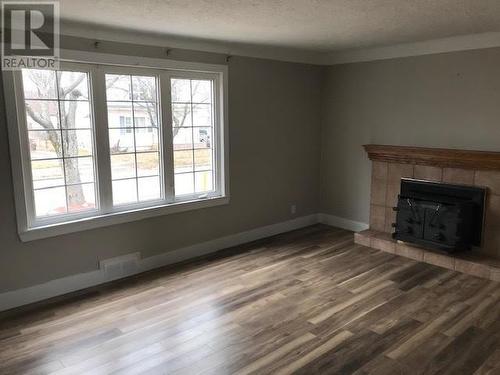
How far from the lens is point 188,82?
4.18 meters

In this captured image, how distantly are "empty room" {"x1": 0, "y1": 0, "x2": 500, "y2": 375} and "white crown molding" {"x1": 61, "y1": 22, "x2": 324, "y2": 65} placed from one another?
2 centimetres

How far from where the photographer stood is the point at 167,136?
4.04 m

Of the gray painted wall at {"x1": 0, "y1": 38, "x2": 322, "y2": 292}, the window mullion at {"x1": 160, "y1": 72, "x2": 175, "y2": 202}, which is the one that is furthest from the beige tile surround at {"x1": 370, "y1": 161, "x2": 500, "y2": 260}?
the window mullion at {"x1": 160, "y1": 72, "x2": 175, "y2": 202}

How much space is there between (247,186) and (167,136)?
121 cm

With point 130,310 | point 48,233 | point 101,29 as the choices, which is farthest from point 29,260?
point 101,29

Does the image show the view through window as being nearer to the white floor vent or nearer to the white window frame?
the white window frame

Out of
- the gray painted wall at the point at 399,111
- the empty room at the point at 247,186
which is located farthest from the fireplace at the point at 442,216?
the gray painted wall at the point at 399,111

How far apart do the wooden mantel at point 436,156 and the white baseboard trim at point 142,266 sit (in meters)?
1.43

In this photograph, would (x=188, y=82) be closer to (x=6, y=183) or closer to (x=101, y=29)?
(x=101, y=29)

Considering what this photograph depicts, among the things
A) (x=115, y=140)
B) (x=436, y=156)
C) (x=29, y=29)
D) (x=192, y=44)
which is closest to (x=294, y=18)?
(x=192, y=44)

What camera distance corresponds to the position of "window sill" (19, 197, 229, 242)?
10.7ft

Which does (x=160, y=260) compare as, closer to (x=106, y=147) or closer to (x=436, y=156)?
(x=106, y=147)

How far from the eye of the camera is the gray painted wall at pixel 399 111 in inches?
158

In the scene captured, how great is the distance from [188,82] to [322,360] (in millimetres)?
2978
